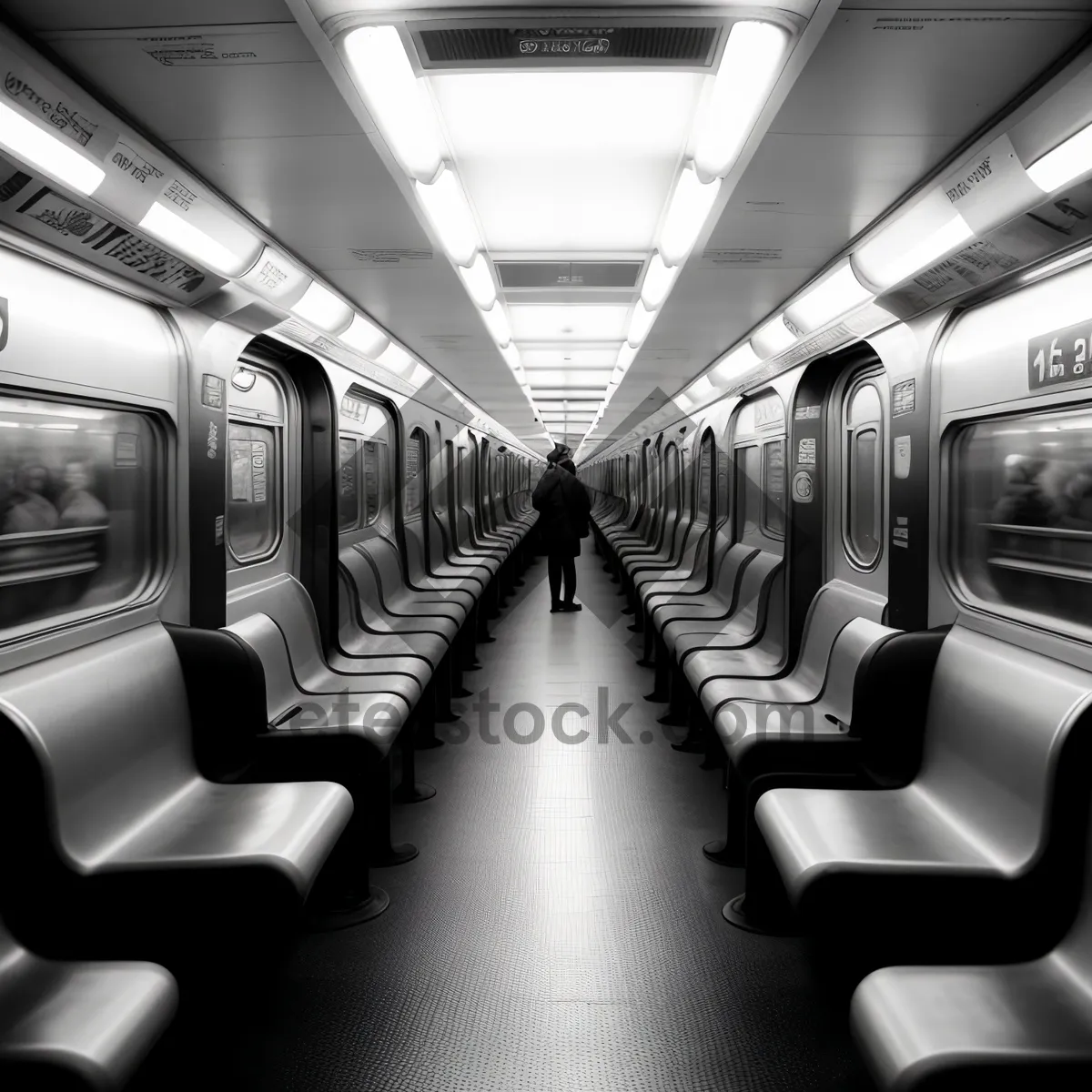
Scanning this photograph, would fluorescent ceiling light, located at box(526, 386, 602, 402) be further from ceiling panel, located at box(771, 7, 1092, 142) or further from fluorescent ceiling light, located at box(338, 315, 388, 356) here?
ceiling panel, located at box(771, 7, 1092, 142)

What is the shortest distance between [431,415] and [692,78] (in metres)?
5.87

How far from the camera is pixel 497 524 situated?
575 inches

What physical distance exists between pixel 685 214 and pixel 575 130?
2.31 feet

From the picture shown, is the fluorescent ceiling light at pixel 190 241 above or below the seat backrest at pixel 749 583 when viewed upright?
above

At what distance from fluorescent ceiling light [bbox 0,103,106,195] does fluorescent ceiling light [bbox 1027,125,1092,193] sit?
2446 mm

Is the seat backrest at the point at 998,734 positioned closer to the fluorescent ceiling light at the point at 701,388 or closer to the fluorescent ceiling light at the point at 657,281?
the fluorescent ceiling light at the point at 657,281

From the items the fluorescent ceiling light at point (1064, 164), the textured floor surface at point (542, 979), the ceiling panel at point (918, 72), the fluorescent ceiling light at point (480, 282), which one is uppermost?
the fluorescent ceiling light at point (480, 282)

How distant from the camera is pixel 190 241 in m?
2.94

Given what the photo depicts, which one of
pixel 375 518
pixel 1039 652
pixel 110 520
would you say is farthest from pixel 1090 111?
pixel 375 518

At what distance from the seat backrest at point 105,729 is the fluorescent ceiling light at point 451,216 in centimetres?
187

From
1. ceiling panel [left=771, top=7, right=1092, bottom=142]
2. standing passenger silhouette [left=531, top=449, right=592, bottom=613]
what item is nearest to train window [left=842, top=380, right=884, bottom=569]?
ceiling panel [left=771, top=7, right=1092, bottom=142]

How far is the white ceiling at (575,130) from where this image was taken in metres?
1.89

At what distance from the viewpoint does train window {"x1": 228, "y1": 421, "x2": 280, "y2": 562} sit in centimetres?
396

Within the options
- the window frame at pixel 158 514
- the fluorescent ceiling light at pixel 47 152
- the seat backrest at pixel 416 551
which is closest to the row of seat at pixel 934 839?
the window frame at pixel 158 514
